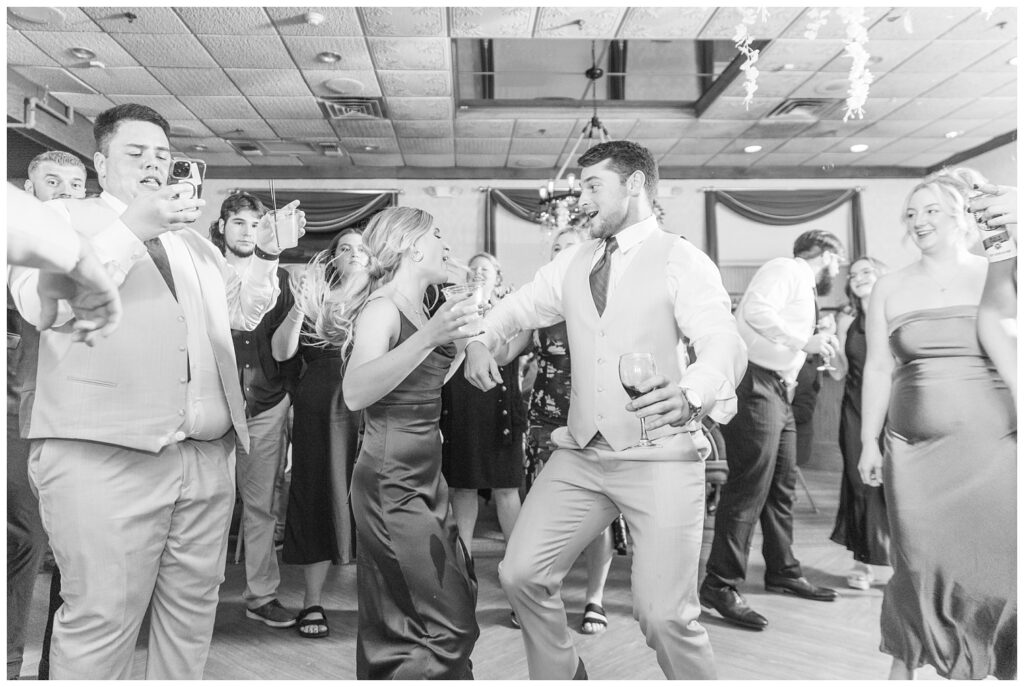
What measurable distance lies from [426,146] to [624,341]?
674cm

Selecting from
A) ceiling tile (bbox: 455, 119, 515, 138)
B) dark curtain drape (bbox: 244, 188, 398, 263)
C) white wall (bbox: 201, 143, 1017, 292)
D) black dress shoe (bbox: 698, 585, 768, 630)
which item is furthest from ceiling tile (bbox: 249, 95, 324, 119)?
black dress shoe (bbox: 698, 585, 768, 630)

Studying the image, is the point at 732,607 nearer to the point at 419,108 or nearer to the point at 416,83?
the point at 416,83

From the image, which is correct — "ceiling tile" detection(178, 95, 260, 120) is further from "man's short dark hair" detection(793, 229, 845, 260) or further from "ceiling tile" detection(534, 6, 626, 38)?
"man's short dark hair" detection(793, 229, 845, 260)

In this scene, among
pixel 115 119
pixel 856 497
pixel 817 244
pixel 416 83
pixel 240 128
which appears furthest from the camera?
pixel 240 128

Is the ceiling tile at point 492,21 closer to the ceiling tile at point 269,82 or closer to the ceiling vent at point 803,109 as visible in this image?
the ceiling tile at point 269,82

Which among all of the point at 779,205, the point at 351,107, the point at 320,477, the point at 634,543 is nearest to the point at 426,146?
the point at 351,107

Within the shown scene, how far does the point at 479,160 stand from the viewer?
877 centimetres

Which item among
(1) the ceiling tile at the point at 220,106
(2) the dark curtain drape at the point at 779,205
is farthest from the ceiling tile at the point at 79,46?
(2) the dark curtain drape at the point at 779,205

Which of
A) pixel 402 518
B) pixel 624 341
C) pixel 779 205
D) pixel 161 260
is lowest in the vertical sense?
pixel 402 518

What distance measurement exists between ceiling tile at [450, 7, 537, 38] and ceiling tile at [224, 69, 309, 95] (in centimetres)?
164

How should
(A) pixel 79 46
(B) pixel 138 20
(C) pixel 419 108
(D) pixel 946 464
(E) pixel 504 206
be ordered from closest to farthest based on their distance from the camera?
(D) pixel 946 464 → (B) pixel 138 20 → (A) pixel 79 46 → (C) pixel 419 108 → (E) pixel 504 206

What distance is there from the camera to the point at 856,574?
11.1 ft

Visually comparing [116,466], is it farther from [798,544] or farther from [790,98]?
[790,98]

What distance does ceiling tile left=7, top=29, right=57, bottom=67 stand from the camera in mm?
5156
